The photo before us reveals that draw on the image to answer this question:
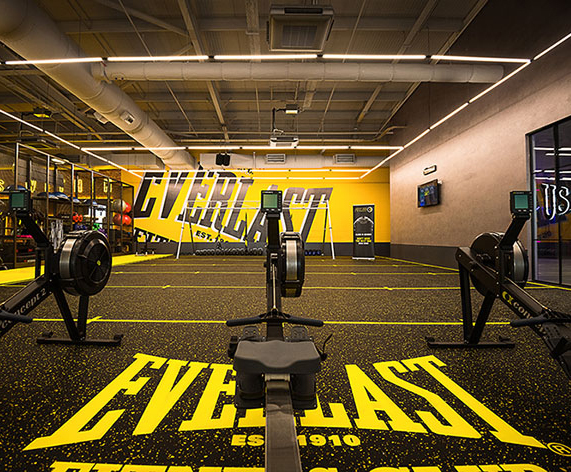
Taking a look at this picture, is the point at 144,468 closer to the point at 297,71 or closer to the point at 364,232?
the point at 297,71

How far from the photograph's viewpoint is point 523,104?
5.25 meters

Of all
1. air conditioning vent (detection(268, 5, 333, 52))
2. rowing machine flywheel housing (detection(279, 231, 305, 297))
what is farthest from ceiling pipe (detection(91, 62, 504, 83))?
rowing machine flywheel housing (detection(279, 231, 305, 297))

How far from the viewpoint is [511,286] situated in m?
1.83

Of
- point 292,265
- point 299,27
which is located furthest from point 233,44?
point 292,265

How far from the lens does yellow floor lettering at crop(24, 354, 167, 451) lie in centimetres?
120

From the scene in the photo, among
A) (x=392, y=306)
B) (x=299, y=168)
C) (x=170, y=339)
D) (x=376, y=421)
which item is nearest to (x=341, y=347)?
(x=376, y=421)

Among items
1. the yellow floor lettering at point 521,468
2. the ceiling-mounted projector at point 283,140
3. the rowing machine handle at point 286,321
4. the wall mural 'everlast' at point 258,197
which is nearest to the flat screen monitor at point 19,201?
the rowing machine handle at point 286,321

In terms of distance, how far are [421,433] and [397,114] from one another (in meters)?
11.0

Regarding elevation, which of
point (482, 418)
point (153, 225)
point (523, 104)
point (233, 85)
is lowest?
point (482, 418)

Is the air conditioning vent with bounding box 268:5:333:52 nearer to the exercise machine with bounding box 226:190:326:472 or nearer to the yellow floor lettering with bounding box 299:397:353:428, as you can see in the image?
the exercise machine with bounding box 226:190:326:472

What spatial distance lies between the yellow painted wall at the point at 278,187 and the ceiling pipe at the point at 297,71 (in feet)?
21.6

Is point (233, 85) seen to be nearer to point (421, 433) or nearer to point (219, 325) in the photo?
point (219, 325)

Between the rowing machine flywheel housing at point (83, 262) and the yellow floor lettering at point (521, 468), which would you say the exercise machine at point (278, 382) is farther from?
the rowing machine flywheel housing at point (83, 262)

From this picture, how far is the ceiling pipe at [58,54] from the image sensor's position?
13.6 feet
